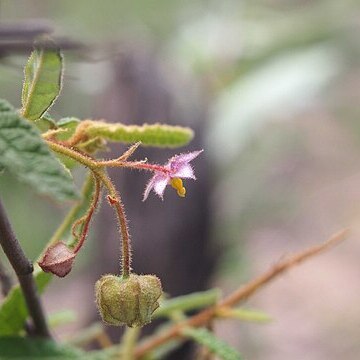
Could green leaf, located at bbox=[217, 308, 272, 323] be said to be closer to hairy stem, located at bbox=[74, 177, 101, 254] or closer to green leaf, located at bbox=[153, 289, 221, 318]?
green leaf, located at bbox=[153, 289, 221, 318]

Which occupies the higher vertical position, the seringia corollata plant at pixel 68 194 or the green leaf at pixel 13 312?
the seringia corollata plant at pixel 68 194

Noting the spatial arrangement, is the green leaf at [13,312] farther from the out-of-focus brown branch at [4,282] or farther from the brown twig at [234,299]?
the brown twig at [234,299]

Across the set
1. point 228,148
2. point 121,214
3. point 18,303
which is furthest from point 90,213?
point 228,148

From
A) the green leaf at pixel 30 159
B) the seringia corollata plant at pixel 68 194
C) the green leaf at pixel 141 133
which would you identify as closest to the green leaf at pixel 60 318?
the seringia corollata plant at pixel 68 194

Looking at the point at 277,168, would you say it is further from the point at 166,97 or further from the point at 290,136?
the point at 166,97

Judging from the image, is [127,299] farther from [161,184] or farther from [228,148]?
[228,148]

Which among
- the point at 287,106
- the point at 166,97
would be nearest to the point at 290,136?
the point at 287,106

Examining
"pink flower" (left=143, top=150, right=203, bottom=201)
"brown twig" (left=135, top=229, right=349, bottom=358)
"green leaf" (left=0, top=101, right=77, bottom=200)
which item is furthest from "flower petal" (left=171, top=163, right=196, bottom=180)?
"brown twig" (left=135, top=229, right=349, bottom=358)
